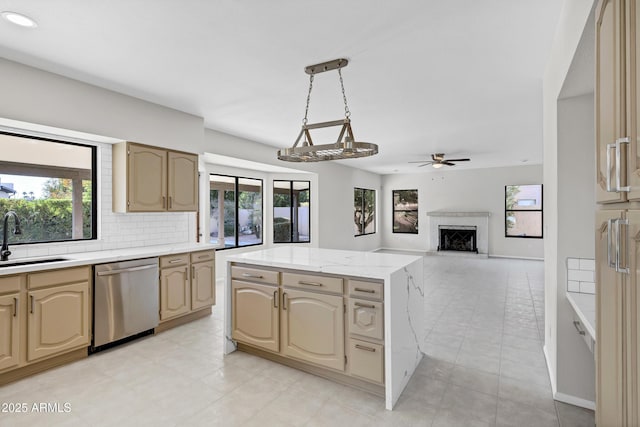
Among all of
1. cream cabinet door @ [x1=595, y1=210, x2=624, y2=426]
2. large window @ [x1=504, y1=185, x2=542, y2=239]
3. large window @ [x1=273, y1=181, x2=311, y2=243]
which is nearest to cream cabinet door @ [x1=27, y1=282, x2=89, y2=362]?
cream cabinet door @ [x1=595, y1=210, x2=624, y2=426]

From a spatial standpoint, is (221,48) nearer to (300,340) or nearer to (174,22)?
(174,22)

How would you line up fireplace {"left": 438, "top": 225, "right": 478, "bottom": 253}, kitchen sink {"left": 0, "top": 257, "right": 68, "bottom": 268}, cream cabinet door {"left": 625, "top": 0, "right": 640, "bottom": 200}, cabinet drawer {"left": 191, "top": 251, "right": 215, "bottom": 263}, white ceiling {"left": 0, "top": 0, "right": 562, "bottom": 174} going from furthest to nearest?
fireplace {"left": 438, "top": 225, "right": 478, "bottom": 253}
cabinet drawer {"left": 191, "top": 251, "right": 215, "bottom": 263}
kitchen sink {"left": 0, "top": 257, "right": 68, "bottom": 268}
white ceiling {"left": 0, "top": 0, "right": 562, "bottom": 174}
cream cabinet door {"left": 625, "top": 0, "right": 640, "bottom": 200}

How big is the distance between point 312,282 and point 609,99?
6.77 ft

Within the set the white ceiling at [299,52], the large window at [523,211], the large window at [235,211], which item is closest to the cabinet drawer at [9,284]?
the white ceiling at [299,52]

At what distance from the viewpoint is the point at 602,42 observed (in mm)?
1008

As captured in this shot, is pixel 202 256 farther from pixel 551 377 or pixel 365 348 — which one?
pixel 551 377

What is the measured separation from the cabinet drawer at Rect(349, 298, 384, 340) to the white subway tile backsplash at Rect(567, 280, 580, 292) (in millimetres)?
1269

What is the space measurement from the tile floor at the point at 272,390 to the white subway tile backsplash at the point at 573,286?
32.0 inches

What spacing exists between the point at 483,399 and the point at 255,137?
4620 mm

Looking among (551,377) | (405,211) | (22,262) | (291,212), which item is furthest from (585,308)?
Result: (405,211)

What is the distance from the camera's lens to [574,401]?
2.22m

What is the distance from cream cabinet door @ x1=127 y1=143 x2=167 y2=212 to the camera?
354 cm

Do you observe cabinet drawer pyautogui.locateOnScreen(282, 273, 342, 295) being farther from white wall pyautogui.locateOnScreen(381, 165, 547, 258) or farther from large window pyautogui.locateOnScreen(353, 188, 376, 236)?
white wall pyautogui.locateOnScreen(381, 165, 547, 258)

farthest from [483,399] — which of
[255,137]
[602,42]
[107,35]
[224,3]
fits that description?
[255,137]
